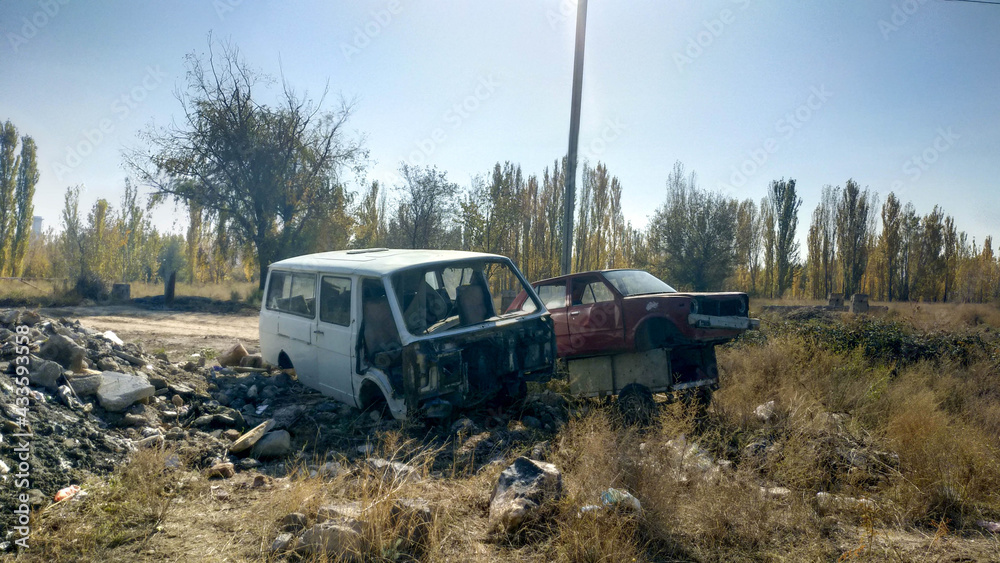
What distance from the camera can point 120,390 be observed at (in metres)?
5.83

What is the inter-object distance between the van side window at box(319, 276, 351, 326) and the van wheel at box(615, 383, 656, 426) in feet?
11.0

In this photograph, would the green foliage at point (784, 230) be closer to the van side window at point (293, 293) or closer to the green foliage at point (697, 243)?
the green foliage at point (697, 243)

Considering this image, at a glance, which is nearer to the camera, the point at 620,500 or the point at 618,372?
the point at 620,500

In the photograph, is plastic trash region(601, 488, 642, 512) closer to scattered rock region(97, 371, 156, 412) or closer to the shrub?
scattered rock region(97, 371, 156, 412)

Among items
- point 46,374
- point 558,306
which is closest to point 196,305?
point 46,374

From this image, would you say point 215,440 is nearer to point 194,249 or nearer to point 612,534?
point 612,534

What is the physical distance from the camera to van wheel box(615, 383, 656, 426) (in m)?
6.50

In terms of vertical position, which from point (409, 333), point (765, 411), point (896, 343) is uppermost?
point (409, 333)

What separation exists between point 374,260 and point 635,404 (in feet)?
11.9

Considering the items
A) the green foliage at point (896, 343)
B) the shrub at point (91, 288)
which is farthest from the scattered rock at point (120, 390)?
the shrub at point (91, 288)

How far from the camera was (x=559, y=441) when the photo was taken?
5.50m

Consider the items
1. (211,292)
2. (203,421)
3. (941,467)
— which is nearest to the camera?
(941,467)

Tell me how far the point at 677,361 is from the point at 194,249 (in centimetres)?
4797

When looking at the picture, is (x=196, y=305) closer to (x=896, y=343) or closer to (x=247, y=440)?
(x=247, y=440)
